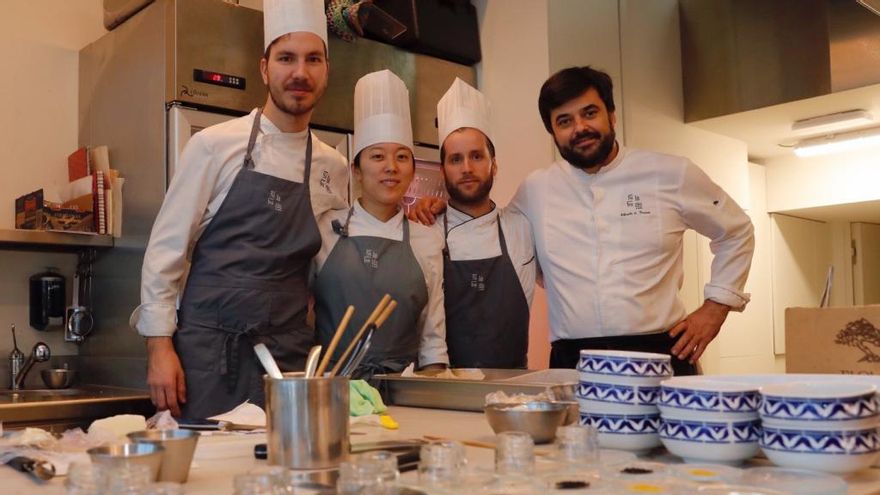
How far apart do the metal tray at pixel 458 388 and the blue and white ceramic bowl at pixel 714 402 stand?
0.41 m

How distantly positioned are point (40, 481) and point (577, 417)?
66 centimetres

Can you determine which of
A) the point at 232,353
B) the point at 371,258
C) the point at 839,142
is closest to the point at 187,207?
the point at 232,353

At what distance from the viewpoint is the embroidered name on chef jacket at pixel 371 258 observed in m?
1.92

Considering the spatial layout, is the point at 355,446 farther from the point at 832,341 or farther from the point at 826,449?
the point at 832,341

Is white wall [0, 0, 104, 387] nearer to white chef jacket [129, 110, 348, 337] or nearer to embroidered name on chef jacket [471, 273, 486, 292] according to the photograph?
white chef jacket [129, 110, 348, 337]

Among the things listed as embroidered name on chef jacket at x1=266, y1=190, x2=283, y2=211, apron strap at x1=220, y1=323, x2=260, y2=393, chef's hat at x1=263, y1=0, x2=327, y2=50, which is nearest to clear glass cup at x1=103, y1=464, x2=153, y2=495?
apron strap at x1=220, y1=323, x2=260, y2=393

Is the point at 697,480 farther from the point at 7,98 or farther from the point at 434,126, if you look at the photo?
the point at 7,98

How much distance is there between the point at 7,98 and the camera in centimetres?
248

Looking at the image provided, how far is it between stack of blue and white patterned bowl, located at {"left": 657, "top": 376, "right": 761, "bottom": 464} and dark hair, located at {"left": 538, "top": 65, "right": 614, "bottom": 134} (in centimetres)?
129

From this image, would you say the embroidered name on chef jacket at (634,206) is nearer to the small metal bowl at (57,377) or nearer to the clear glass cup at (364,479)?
the clear glass cup at (364,479)

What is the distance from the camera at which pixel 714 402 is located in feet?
2.74

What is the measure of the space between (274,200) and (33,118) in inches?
45.3

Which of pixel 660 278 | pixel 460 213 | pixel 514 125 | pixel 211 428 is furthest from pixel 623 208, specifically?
pixel 211 428

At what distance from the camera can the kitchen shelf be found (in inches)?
86.1
